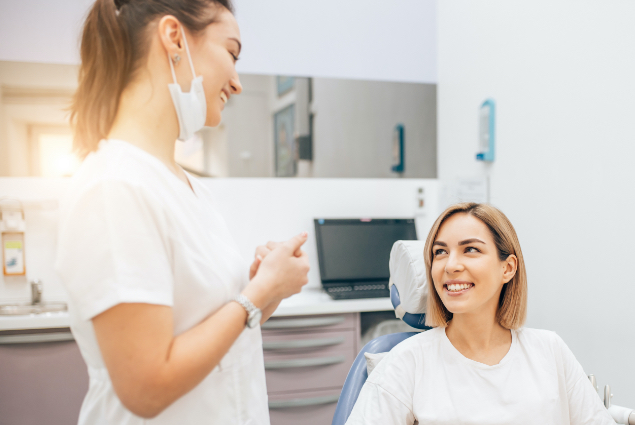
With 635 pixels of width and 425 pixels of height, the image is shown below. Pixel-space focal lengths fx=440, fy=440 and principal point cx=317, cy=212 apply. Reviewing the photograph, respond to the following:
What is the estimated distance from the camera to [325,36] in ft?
8.75

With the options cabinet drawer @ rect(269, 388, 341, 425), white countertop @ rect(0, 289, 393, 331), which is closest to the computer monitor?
white countertop @ rect(0, 289, 393, 331)

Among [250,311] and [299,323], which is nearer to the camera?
[250,311]

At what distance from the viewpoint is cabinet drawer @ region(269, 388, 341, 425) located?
80.1 inches

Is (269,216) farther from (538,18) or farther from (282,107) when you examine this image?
(538,18)

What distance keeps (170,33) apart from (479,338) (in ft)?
3.57

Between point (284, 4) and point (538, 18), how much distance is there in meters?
1.42

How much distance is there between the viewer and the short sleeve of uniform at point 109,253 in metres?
0.60

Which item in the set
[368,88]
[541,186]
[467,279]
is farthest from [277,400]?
[368,88]

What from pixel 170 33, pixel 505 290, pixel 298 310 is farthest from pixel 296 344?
pixel 170 33

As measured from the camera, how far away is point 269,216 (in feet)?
8.54

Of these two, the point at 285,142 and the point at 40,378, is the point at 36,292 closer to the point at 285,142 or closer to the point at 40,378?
the point at 40,378

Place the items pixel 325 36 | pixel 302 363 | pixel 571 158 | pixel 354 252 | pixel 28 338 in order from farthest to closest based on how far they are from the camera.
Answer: pixel 325 36
pixel 354 252
pixel 302 363
pixel 28 338
pixel 571 158

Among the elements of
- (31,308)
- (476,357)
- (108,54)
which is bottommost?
(31,308)

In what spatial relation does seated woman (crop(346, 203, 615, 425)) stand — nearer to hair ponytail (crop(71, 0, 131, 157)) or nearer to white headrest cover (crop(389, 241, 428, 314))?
white headrest cover (crop(389, 241, 428, 314))
